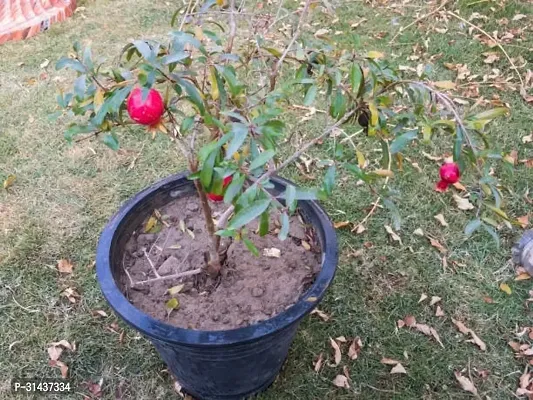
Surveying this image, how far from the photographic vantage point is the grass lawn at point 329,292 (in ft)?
6.79

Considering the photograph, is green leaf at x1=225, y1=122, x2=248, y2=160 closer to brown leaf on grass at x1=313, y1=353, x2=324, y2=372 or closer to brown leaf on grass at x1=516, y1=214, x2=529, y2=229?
brown leaf on grass at x1=313, y1=353, x2=324, y2=372

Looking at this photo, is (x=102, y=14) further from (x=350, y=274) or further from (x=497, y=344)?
(x=497, y=344)

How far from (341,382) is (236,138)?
49.8 inches

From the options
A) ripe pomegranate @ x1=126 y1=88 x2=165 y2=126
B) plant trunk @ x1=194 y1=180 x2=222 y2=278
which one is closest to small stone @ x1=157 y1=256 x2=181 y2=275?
plant trunk @ x1=194 y1=180 x2=222 y2=278

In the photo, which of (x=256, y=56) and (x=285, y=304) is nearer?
(x=256, y=56)

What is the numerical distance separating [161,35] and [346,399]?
2.85 m

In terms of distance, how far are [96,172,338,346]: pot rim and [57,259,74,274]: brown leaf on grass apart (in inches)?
28.8

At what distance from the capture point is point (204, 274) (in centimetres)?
185

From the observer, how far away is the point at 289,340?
6.04ft

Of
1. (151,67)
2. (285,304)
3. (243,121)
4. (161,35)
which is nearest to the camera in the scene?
(151,67)

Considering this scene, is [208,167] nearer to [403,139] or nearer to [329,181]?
[329,181]

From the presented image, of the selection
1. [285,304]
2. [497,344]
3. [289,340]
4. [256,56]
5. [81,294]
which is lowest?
[497,344]

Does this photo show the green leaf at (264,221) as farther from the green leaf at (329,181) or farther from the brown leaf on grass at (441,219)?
the brown leaf on grass at (441,219)

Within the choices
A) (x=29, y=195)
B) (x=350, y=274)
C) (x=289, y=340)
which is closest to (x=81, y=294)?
(x=29, y=195)
